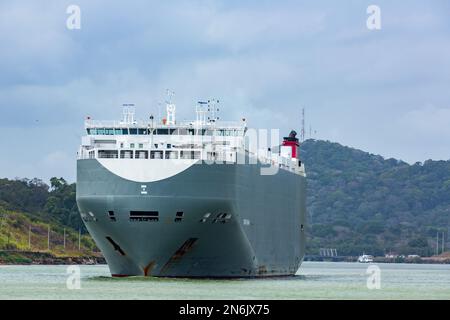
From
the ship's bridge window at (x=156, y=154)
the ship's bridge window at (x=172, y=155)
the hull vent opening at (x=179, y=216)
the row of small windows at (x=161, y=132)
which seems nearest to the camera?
the hull vent opening at (x=179, y=216)

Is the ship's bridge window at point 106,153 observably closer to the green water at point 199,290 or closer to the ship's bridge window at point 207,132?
the ship's bridge window at point 207,132

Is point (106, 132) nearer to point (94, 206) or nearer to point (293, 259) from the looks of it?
point (94, 206)

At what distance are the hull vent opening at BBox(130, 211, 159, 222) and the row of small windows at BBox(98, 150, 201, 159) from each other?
128 inches

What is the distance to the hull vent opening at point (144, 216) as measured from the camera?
71375mm

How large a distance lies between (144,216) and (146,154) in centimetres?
381

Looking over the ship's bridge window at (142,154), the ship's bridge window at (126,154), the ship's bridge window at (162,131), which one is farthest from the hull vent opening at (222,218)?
the ship's bridge window at (162,131)

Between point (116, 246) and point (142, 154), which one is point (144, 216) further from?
point (142, 154)

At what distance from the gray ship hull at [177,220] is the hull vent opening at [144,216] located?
0.07m

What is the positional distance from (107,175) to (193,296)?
39.3ft

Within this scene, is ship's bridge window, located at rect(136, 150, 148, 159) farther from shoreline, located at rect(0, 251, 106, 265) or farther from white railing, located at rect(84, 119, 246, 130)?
shoreline, located at rect(0, 251, 106, 265)

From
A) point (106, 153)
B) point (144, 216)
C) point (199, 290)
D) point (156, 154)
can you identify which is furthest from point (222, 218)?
point (199, 290)

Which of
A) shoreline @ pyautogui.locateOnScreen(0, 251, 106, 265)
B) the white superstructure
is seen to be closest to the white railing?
the white superstructure

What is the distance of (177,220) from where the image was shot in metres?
71.7
